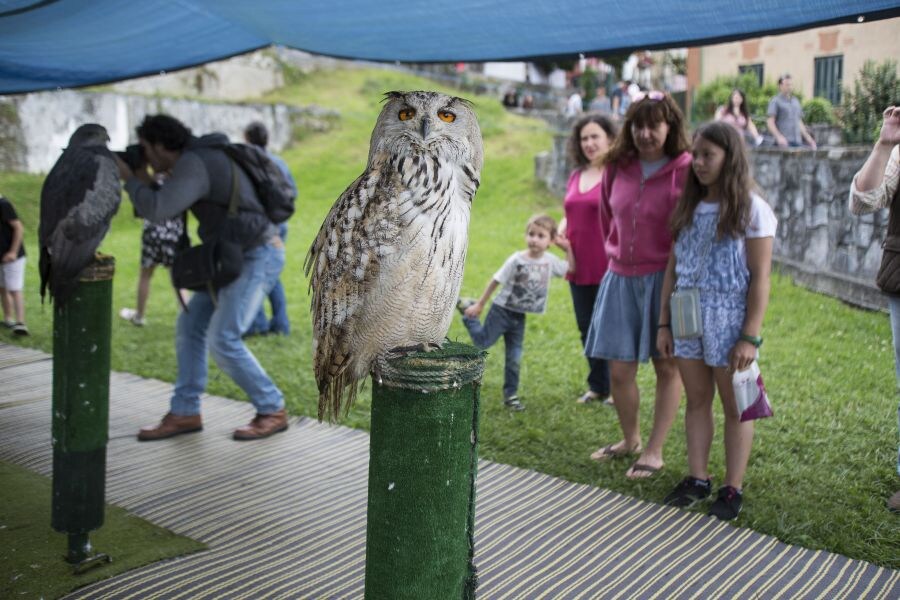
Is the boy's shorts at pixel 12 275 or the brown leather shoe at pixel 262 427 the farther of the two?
the boy's shorts at pixel 12 275

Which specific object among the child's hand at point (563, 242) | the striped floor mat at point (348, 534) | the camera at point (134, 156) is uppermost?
the camera at point (134, 156)

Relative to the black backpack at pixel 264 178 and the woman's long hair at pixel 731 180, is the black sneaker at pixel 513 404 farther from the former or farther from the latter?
the woman's long hair at pixel 731 180

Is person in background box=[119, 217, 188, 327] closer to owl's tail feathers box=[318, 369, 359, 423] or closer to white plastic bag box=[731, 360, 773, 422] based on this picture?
owl's tail feathers box=[318, 369, 359, 423]

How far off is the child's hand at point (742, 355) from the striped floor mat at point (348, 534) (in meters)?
0.69

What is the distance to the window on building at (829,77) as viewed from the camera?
39.0 feet

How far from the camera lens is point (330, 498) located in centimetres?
357

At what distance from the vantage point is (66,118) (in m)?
13.6

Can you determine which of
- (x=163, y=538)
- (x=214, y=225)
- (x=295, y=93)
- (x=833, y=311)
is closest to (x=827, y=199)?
(x=833, y=311)

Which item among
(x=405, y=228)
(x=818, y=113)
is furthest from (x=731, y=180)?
(x=818, y=113)

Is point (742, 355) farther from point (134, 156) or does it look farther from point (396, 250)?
point (134, 156)

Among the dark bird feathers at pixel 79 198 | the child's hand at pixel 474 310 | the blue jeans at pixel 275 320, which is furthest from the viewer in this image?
the blue jeans at pixel 275 320

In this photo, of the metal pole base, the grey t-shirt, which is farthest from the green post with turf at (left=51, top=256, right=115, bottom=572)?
the grey t-shirt

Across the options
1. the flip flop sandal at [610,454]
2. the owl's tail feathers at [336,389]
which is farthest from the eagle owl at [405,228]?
the flip flop sandal at [610,454]

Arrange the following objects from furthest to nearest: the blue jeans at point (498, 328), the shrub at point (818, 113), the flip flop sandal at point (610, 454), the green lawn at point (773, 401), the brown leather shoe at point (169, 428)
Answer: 1. the shrub at point (818, 113)
2. the blue jeans at point (498, 328)
3. the brown leather shoe at point (169, 428)
4. the flip flop sandal at point (610, 454)
5. the green lawn at point (773, 401)
